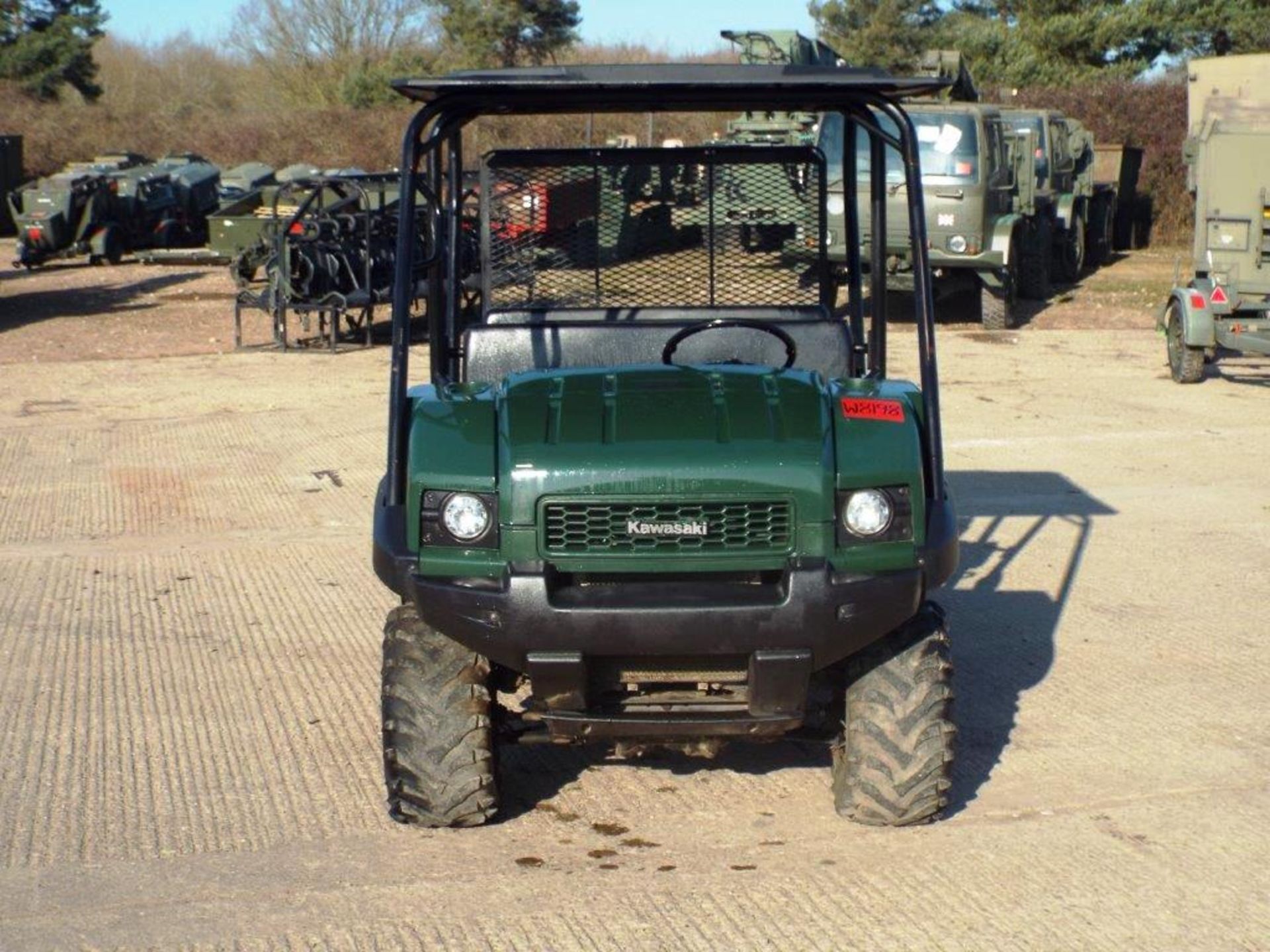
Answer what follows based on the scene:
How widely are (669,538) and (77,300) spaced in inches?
743

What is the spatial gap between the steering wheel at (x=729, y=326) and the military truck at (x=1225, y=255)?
8420 mm

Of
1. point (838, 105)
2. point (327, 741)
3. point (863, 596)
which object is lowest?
point (327, 741)

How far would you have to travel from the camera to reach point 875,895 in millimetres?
4227

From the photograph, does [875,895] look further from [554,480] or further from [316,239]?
[316,239]

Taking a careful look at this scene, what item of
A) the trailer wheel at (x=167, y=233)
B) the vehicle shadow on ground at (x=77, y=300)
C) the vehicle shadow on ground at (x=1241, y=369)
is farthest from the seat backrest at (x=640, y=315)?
the trailer wheel at (x=167, y=233)

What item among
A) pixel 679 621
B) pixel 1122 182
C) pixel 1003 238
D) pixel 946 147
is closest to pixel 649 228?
pixel 679 621

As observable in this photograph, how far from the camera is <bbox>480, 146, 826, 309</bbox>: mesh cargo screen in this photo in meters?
5.46

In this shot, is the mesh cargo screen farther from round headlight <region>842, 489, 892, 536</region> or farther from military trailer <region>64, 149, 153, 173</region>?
military trailer <region>64, 149, 153, 173</region>

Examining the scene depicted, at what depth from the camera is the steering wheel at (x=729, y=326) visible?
4953mm

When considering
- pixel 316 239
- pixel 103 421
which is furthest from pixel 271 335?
pixel 103 421

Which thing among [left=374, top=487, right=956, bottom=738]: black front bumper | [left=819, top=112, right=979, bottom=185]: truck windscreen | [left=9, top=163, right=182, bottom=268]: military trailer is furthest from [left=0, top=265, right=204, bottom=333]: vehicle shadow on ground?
[left=374, top=487, right=956, bottom=738]: black front bumper

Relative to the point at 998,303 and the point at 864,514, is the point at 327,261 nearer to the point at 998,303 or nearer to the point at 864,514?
the point at 998,303

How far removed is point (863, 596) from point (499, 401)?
1.09 metres

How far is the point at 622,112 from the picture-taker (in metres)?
5.30
